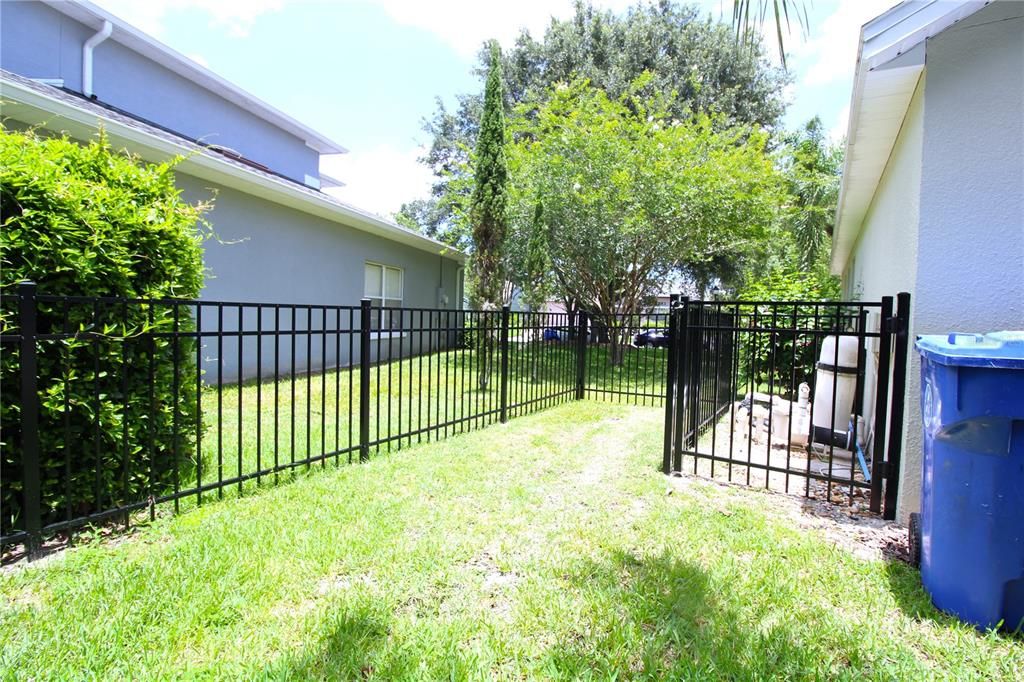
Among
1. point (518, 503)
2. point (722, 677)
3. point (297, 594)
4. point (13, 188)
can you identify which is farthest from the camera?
point (518, 503)

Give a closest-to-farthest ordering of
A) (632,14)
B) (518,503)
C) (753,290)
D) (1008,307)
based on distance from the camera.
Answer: (1008,307) < (518,503) < (753,290) < (632,14)

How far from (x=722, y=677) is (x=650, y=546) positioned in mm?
1078

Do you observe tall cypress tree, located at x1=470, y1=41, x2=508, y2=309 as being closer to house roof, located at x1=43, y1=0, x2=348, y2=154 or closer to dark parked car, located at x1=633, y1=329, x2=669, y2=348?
dark parked car, located at x1=633, y1=329, x2=669, y2=348

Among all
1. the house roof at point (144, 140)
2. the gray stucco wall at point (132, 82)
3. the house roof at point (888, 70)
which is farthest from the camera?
the gray stucco wall at point (132, 82)

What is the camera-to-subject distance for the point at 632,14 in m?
18.7

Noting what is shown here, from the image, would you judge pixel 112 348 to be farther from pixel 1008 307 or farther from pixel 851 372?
pixel 851 372

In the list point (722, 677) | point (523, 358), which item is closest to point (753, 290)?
point (523, 358)

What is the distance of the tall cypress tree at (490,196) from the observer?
9.80m

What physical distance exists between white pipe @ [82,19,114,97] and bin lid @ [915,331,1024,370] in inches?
Answer: 472

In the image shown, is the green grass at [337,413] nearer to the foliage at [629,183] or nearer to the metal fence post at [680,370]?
the metal fence post at [680,370]

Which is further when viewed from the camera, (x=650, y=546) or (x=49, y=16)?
(x=49, y=16)

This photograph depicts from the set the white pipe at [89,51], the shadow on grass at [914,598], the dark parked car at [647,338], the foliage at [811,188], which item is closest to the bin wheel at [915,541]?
the shadow on grass at [914,598]

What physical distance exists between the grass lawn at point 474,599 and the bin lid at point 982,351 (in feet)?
3.87

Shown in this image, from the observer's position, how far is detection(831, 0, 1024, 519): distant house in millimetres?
2904
